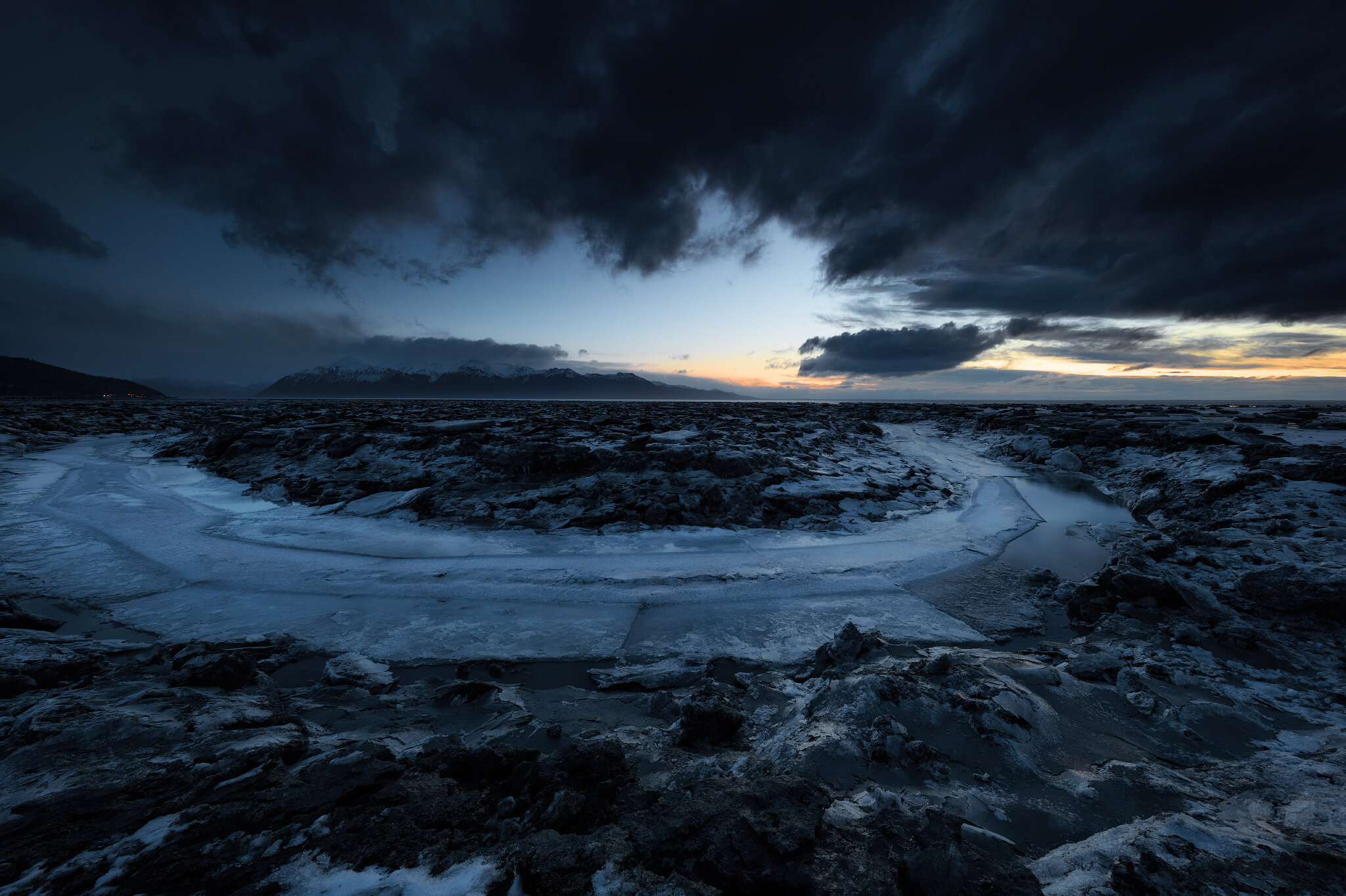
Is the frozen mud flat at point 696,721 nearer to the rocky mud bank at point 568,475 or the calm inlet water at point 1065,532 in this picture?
the calm inlet water at point 1065,532

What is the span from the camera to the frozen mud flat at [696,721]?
2.20 metres

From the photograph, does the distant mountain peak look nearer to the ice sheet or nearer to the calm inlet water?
the ice sheet

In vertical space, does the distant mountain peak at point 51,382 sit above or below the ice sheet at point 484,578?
above

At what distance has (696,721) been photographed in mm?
3494

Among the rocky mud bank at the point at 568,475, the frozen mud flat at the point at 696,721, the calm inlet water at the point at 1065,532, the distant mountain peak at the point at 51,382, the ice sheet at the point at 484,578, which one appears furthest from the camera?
the distant mountain peak at the point at 51,382

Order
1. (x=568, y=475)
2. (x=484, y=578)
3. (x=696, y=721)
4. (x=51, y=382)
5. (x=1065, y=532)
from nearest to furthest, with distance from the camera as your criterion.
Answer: (x=696, y=721) → (x=484, y=578) → (x=1065, y=532) → (x=568, y=475) → (x=51, y=382)

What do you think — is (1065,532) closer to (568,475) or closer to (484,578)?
(568,475)

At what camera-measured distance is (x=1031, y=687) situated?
402cm

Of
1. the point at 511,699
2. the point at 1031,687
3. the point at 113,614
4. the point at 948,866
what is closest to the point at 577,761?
the point at 511,699

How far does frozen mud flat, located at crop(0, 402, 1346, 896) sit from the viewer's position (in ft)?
7.23

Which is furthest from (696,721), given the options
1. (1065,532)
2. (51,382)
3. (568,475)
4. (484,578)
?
(51,382)

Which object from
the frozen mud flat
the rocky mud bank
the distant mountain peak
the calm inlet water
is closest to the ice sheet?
the frozen mud flat

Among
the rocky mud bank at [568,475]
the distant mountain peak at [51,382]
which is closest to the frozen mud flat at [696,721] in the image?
the rocky mud bank at [568,475]

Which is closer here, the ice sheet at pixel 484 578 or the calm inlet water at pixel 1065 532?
the ice sheet at pixel 484 578
